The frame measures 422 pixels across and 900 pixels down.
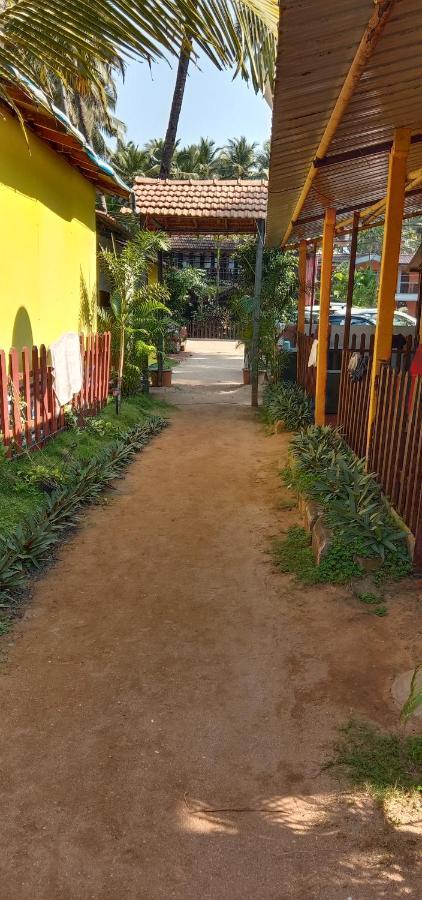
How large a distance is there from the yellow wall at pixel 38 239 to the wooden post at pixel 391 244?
2967 millimetres

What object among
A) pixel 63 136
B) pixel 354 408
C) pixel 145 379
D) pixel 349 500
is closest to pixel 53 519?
pixel 349 500

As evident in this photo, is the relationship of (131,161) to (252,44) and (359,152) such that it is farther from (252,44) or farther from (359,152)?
(252,44)

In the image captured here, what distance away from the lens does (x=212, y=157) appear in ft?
156

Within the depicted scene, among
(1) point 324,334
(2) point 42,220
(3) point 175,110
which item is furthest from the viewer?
(3) point 175,110

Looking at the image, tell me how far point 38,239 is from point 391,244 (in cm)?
425

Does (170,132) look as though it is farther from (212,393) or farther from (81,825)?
(81,825)

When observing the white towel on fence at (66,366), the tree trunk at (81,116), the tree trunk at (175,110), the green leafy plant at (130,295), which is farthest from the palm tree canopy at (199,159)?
the white towel on fence at (66,366)

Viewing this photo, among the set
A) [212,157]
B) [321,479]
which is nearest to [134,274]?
[321,479]

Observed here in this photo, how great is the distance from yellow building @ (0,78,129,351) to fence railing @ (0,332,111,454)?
0.37 meters

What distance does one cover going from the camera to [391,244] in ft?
16.2

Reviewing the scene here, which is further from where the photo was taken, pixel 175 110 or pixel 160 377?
pixel 175 110

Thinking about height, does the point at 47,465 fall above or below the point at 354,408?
below

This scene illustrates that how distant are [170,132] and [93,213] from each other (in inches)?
396

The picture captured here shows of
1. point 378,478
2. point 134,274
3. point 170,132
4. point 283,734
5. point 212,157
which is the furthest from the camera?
point 212,157
